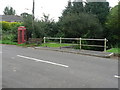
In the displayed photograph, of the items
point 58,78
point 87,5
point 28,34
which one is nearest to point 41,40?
point 28,34

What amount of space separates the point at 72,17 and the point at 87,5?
7411 mm

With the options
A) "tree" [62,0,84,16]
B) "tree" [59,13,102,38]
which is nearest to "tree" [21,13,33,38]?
"tree" [59,13,102,38]

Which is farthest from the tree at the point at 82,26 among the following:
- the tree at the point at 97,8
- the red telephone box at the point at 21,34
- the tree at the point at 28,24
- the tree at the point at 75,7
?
the red telephone box at the point at 21,34

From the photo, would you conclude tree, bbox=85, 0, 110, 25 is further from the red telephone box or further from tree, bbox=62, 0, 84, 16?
the red telephone box

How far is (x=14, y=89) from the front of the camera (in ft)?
14.5

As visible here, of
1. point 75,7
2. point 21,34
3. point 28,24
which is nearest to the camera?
point 21,34

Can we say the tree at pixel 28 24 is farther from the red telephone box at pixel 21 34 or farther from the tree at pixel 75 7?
the tree at pixel 75 7

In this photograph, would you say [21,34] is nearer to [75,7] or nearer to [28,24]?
[28,24]

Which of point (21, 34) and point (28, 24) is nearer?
point (21, 34)

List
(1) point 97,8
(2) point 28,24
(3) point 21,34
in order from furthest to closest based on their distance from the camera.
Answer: (1) point 97,8
(2) point 28,24
(3) point 21,34

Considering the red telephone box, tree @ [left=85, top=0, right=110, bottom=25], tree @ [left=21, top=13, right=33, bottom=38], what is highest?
tree @ [left=85, top=0, right=110, bottom=25]

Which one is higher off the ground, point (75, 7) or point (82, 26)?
point (75, 7)

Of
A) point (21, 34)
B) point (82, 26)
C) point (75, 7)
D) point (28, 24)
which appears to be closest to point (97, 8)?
point (75, 7)

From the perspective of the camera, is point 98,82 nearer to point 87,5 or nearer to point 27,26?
point 27,26
